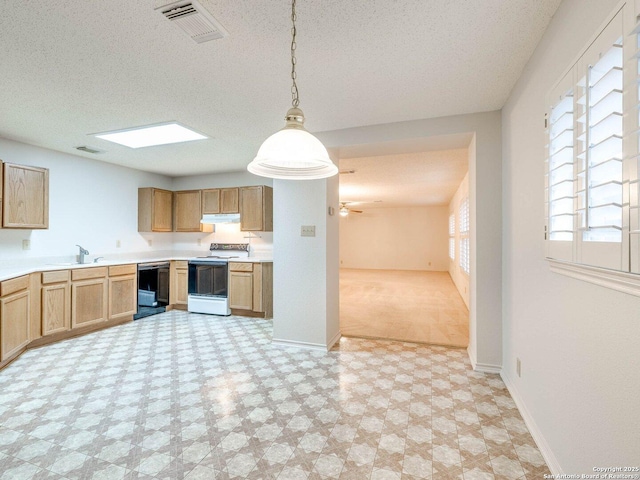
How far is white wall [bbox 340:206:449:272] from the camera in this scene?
1091 cm

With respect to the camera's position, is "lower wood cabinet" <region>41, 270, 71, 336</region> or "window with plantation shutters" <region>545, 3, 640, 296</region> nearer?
"window with plantation shutters" <region>545, 3, 640, 296</region>

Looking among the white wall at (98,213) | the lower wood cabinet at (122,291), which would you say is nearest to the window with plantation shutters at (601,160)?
the white wall at (98,213)

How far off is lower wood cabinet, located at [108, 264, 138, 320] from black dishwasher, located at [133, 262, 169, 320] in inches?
3.9

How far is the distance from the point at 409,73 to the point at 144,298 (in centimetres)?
459

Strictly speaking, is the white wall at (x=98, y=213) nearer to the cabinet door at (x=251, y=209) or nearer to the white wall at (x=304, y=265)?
the cabinet door at (x=251, y=209)

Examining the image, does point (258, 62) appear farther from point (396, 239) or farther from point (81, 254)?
point (396, 239)

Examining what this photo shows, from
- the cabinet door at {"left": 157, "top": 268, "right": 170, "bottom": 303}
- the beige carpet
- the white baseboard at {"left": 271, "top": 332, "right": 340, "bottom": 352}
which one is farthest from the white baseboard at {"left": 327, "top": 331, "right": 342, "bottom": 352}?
the cabinet door at {"left": 157, "top": 268, "right": 170, "bottom": 303}

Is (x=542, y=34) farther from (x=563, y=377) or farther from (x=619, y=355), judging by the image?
(x=563, y=377)

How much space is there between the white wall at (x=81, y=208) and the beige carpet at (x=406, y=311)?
378 centimetres

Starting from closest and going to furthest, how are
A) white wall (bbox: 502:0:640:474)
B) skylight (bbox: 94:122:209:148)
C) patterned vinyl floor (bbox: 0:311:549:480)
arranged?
1. white wall (bbox: 502:0:640:474)
2. patterned vinyl floor (bbox: 0:311:549:480)
3. skylight (bbox: 94:122:209:148)

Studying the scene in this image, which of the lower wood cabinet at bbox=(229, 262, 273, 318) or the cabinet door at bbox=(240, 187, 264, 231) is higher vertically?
the cabinet door at bbox=(240, 187, 264, 231)

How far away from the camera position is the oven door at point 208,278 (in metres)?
4.84

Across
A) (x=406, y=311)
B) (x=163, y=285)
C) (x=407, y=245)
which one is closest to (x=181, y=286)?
(x=163, y=285)

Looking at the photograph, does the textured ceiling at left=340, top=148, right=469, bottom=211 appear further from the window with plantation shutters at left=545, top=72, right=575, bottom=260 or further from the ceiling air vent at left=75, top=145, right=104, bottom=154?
the ceiling air vent at left=75, top=145, right=104, bottom=154
